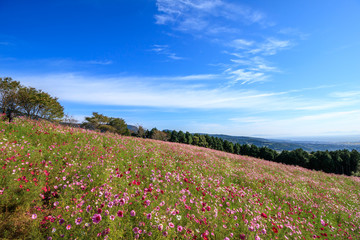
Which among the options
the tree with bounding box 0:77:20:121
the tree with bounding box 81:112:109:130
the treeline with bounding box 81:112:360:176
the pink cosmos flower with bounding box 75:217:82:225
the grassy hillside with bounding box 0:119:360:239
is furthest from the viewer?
the tree with bounding box 81:112:109:130

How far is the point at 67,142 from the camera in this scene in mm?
7270

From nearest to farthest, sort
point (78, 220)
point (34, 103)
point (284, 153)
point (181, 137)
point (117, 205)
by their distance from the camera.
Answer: point (78, 220)
point (117, 205)
point (34, 103)
point (284, 153)
point (181, 137)

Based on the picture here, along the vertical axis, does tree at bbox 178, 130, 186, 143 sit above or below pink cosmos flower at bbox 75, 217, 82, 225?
below

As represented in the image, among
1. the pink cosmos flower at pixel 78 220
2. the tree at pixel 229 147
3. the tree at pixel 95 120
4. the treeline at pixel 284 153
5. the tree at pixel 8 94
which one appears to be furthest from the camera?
the tree at pixel 229 147

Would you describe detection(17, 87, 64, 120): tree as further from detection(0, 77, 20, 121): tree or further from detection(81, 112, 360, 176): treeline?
detection(81, 112, 360, 176): treeline

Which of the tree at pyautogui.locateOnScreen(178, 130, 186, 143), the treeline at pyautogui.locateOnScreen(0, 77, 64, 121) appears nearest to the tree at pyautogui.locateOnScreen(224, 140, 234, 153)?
the tree at pyautogui.locateOnScreen(178, 130, 186, 143)

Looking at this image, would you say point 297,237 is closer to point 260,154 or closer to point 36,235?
point 36,235

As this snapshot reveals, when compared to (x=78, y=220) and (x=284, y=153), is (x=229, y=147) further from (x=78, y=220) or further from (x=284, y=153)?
(x=78, y=220)

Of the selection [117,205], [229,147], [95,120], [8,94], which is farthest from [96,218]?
[229,147]

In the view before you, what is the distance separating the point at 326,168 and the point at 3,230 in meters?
66.5

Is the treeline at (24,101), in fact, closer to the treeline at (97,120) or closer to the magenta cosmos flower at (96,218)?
the treeline at (97,120)

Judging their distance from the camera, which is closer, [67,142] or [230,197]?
[230,197]

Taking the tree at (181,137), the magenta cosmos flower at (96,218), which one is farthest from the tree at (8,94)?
the tree at (181,137)

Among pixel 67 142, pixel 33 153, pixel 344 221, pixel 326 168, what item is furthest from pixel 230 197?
pixel 326 168
